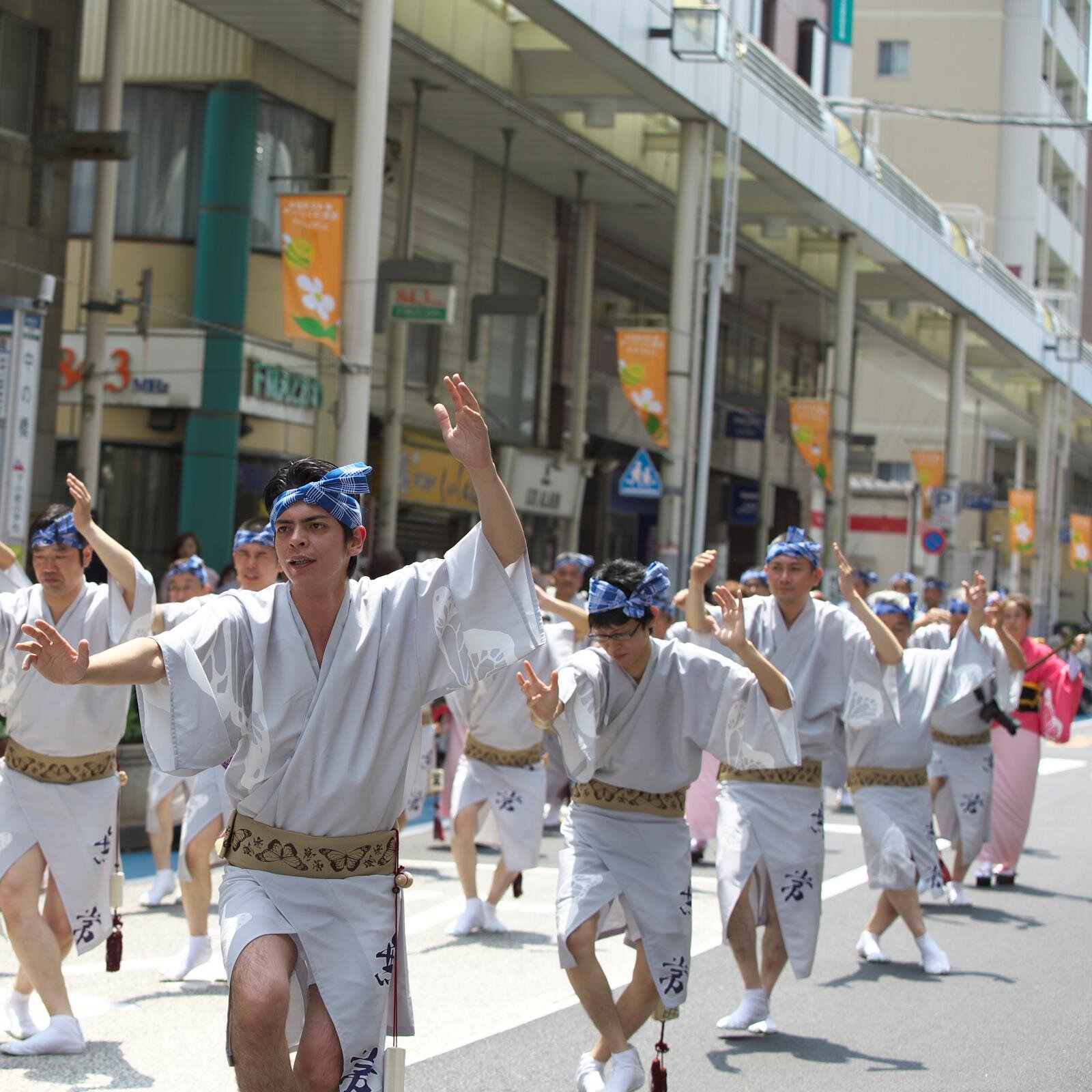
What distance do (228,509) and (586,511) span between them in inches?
428

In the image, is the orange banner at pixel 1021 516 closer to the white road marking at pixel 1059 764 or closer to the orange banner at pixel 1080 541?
the orange banner at pixel 1080 541

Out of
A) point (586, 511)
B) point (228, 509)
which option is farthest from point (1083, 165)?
point (228, 509)

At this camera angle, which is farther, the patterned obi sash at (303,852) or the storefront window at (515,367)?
the storefront window at (515,367)

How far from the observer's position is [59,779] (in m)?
6.69

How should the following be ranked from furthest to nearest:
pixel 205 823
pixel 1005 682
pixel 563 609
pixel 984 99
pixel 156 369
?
pixel 984 99 → pixel 156 369 → pixel 1005 682 → pixel 563 609 → pixel 205 823

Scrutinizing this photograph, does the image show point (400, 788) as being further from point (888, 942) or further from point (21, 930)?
point (888, 942)

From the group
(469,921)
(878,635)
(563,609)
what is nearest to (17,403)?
(469,921)

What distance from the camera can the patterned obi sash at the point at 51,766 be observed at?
263 inches

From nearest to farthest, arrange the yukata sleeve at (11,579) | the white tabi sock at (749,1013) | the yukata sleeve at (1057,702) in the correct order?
the yukata sleeve at (11,579)
the white tabi sock at (749,1013)
the yukata sleeve at (1057,702)

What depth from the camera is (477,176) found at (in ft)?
77.2

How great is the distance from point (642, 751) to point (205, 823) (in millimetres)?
2859

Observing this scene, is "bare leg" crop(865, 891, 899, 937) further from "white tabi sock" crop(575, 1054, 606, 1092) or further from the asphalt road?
"white tabi sock" crop(575, 1054, 606, 1092)

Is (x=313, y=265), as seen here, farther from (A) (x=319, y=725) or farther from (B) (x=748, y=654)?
(A) (x=319, y=725)

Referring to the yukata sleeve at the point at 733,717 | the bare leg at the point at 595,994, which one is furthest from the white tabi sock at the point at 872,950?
the bare leg at the point at 595,994
